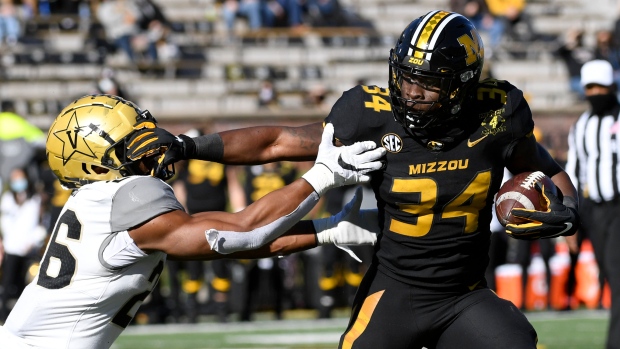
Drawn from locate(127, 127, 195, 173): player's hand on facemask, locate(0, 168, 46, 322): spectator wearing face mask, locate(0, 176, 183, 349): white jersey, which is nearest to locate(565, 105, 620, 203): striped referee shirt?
locate(127, 127, 195, 173): player's hand on facemask

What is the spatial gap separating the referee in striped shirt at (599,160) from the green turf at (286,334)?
4.10 ft

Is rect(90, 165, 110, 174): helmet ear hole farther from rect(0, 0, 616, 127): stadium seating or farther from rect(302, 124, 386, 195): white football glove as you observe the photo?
rect(0, 0, 616, 127): stadium seating

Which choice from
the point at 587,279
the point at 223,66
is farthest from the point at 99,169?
the point at 223,66

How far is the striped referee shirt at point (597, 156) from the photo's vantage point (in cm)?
684

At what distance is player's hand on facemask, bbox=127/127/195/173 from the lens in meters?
3.86

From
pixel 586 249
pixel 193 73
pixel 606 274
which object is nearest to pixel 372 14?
pixel 193 73

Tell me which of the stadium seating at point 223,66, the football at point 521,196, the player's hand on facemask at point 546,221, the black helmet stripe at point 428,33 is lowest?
the stadium seating at point 223,66

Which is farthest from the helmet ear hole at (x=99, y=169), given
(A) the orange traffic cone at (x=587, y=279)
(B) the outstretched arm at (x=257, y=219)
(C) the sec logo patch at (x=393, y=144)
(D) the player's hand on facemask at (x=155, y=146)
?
(A) the orange traffic cone at (x=587, y=279)

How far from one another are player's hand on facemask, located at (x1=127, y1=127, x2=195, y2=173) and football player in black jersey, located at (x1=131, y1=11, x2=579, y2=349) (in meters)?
0.02

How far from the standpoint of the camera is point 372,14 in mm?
18344

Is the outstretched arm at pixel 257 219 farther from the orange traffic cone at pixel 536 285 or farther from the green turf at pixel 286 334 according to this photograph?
the orange traffic cone at pixel 536 285

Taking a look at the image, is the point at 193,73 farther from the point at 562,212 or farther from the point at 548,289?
the point at 562,212

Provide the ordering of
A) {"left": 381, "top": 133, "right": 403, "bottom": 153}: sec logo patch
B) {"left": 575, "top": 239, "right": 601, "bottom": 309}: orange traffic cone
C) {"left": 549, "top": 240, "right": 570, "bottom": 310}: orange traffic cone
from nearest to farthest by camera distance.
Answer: {"left": 381, "top": 133, "right": 403, "bottom": 153}: sec logo patch, {"left": 549, "top": 240, "right": 570, "bottom": 310}: orange traffic cone, {"left": 575, "top": 239, "right": 601, "bottom": 309}: orange traffic cone

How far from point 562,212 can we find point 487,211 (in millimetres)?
335
